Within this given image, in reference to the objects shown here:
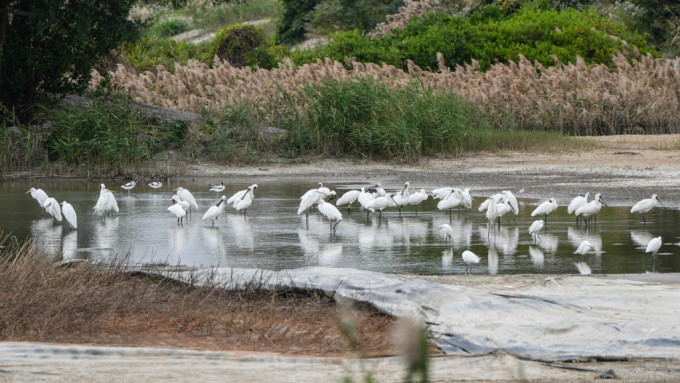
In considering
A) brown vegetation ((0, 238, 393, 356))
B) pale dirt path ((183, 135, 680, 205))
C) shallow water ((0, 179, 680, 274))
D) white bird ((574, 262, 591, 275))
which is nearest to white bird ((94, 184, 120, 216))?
shallow water ((0, 179, 680, 274))

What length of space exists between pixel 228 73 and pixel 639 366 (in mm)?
23288

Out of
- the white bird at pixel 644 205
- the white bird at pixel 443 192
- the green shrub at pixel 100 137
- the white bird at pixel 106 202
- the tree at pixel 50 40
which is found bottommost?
the white bird at pixel 644 205

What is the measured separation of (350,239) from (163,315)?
5073mm

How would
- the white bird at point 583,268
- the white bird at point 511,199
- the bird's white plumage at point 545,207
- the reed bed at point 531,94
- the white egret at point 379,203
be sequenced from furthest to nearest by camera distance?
the reed bed at point 531,94 < the white egret at point 379,203 < the white bird at point 511,199 < the bird's white plumage at point 545,207 < the white bird at point 583,268

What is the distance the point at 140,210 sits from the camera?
14773 mm

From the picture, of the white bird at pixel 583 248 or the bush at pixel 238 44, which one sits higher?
the bush at pixel 238 44

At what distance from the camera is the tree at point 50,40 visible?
19641 millimetres

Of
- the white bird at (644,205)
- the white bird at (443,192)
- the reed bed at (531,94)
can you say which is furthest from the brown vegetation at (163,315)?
the reed bed at (531,94)

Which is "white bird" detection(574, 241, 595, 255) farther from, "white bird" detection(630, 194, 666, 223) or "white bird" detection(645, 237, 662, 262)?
"white bird" detection(630, 194, 666, 223)

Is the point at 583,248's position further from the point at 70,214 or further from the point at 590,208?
the point at 70,214

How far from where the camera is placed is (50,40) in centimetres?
2056

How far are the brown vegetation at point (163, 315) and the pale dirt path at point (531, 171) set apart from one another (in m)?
8.66

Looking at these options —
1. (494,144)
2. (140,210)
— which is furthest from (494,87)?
(140,210)

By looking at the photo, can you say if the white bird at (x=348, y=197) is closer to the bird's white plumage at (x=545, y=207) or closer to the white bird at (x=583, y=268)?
the bird's white plumage at (x=545, y=207)
